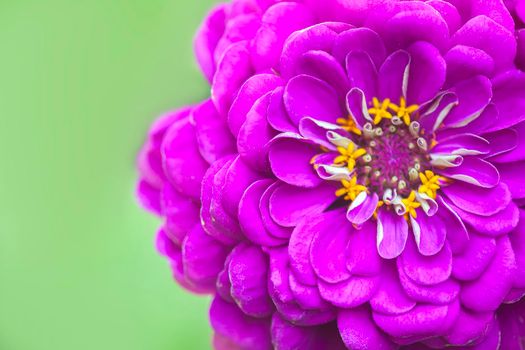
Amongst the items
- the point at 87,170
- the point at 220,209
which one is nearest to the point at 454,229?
the point at 220,209

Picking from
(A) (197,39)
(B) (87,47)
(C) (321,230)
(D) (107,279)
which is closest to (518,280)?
(C) (321,230)

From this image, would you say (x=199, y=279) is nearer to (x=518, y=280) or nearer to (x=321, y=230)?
(x=321, y=230)

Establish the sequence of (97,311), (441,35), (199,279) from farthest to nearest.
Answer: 1. (97,311)
2. (199,279)
3. (441,35)

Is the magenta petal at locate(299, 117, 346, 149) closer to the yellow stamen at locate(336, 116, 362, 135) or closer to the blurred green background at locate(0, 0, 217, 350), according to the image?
the yellow stamen at locate(336, 116, 362, 135)

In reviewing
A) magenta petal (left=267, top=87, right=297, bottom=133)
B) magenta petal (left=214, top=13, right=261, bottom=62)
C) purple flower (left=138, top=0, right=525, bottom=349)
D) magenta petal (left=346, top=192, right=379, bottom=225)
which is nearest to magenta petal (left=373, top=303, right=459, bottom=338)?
purple flower (left=138, top=0, right=525, bottom=349)

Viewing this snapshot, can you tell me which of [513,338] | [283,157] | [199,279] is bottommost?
[513,338]
